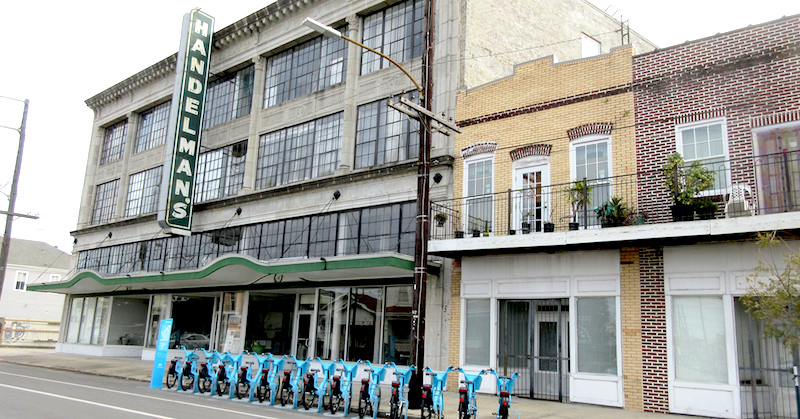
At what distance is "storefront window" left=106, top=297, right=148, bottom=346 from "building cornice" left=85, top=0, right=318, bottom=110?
11435 millimetres

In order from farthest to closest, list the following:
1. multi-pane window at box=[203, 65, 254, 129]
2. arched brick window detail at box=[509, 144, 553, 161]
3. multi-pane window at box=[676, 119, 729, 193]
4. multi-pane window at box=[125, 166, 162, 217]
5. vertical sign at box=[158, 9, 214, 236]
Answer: multi-pane window at box=[125, 166, 162, 217] < multi-pane window at box=[203, 65, 254, 129] < vertical sign at box=[158, 9, 214, 236] < arched brick window detail at box=[509, 144, 553, 161] < multi-pane window at box=[676, 119, 729, 193]

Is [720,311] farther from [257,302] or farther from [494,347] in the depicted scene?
[257,302]

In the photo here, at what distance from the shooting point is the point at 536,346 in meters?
15.1

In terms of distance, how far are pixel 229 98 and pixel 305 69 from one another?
511cm

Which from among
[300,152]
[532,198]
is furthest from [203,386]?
[532,198]

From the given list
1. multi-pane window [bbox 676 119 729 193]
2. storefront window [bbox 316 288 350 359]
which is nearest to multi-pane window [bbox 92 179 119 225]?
storefront window [bbox 316 288 350 359]

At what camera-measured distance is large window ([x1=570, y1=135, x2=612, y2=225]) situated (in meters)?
14.6

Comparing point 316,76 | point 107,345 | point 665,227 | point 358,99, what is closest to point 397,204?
point 358,99

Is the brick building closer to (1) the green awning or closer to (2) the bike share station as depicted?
(1) the green awning

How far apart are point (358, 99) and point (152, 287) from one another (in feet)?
45.0

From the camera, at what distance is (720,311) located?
41.6 ft

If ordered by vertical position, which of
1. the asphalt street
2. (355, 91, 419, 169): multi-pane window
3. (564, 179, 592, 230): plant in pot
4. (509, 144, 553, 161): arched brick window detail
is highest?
(355, 91, 419, 169): multi-pane window

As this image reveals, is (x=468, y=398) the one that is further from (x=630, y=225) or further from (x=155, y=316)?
(x=155, y=316)

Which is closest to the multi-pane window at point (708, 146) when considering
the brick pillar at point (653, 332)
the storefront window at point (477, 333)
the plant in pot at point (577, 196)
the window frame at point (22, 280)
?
the brick pillar at point (653, 332)
